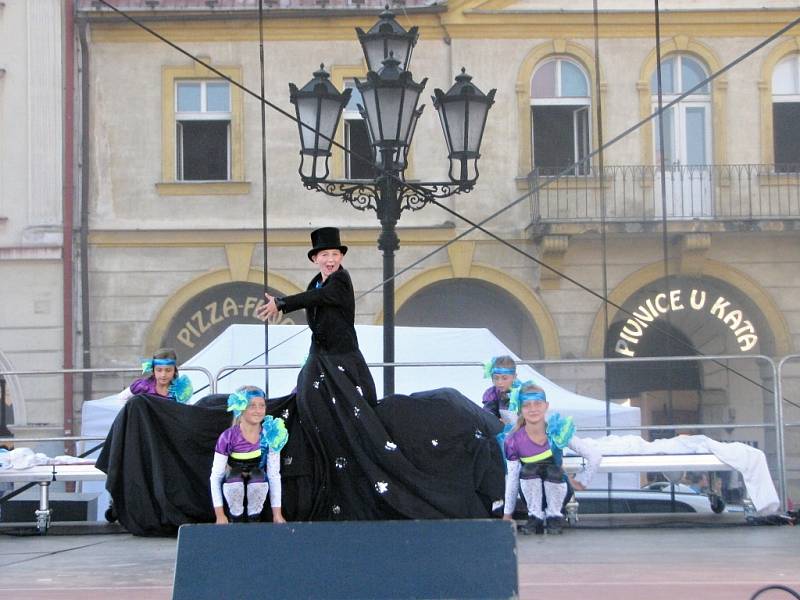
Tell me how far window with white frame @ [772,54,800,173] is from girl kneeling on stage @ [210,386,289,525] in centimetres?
953

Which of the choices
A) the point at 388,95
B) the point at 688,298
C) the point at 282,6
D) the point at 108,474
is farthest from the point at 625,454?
the point at 282,6

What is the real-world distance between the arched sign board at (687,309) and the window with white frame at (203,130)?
463 centimetres

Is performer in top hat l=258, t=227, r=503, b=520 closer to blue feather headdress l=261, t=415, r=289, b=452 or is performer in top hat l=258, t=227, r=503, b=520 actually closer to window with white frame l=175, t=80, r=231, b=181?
blue feather headdress l=261, t=415, r=289, b=452

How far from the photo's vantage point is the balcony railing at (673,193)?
14984 mm

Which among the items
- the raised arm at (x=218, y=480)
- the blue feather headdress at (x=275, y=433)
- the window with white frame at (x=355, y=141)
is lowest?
the raised arm at (x=218, y=480)

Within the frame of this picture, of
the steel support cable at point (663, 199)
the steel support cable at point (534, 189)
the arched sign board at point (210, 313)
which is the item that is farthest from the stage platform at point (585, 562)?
the arched sign board at point (210, 313)

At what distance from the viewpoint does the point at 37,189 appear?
1504cm

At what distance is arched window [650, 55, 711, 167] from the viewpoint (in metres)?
15.4

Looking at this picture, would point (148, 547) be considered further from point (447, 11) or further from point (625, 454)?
point (447, 11)

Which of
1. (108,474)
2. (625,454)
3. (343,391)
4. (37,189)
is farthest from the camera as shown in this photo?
(37,189)

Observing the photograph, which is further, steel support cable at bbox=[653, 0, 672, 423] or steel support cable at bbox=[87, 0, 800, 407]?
steel support cable at bbox=[653, 0, 672, 423]

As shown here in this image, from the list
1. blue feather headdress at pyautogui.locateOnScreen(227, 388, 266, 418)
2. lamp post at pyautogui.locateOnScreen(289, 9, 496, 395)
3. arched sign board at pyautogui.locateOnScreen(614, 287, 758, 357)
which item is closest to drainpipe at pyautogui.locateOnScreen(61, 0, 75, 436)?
lamp post at pyautogui.locateOnScreen(289, 9, 496, 395)

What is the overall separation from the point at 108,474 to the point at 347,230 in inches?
299

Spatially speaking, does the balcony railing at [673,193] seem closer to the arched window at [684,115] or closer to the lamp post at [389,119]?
the arched window at [684,115]
